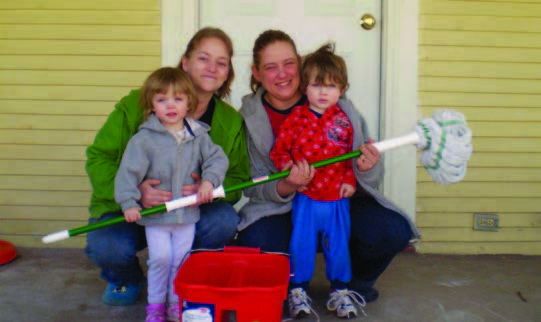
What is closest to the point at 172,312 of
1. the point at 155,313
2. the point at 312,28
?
the point at 155,313

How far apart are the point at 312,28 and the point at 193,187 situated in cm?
151

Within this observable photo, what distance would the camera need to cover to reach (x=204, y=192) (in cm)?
209

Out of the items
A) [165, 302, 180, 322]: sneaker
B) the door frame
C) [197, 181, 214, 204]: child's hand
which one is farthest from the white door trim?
[165, 302, 180, 322]: sneaker

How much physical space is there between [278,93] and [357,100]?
102cm

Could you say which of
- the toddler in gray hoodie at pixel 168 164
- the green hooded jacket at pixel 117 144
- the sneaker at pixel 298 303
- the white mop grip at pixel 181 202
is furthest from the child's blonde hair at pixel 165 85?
the sneaker at pixel 298 303

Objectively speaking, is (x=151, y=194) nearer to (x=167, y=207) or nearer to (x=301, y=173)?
(x=167, y=207)

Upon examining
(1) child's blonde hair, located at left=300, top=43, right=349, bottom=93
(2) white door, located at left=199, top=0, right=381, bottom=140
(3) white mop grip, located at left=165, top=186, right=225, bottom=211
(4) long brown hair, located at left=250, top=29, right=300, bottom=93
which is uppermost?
(2) white door, located at left=199, top=0, right=381, bottom=140

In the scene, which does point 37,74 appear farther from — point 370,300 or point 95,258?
point 370,300

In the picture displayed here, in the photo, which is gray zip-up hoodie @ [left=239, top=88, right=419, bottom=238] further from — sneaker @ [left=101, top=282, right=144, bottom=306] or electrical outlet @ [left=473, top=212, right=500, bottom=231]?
electrical outlet @ [left=473, top=212, right=500, bottom=231]

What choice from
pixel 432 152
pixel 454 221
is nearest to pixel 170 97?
pixel 432 152

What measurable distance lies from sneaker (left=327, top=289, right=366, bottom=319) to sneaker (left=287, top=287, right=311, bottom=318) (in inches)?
4.7

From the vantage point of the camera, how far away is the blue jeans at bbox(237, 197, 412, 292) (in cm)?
232

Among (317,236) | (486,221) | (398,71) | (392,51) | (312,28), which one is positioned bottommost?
(486,221)

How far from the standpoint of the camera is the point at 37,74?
3.29 meters
